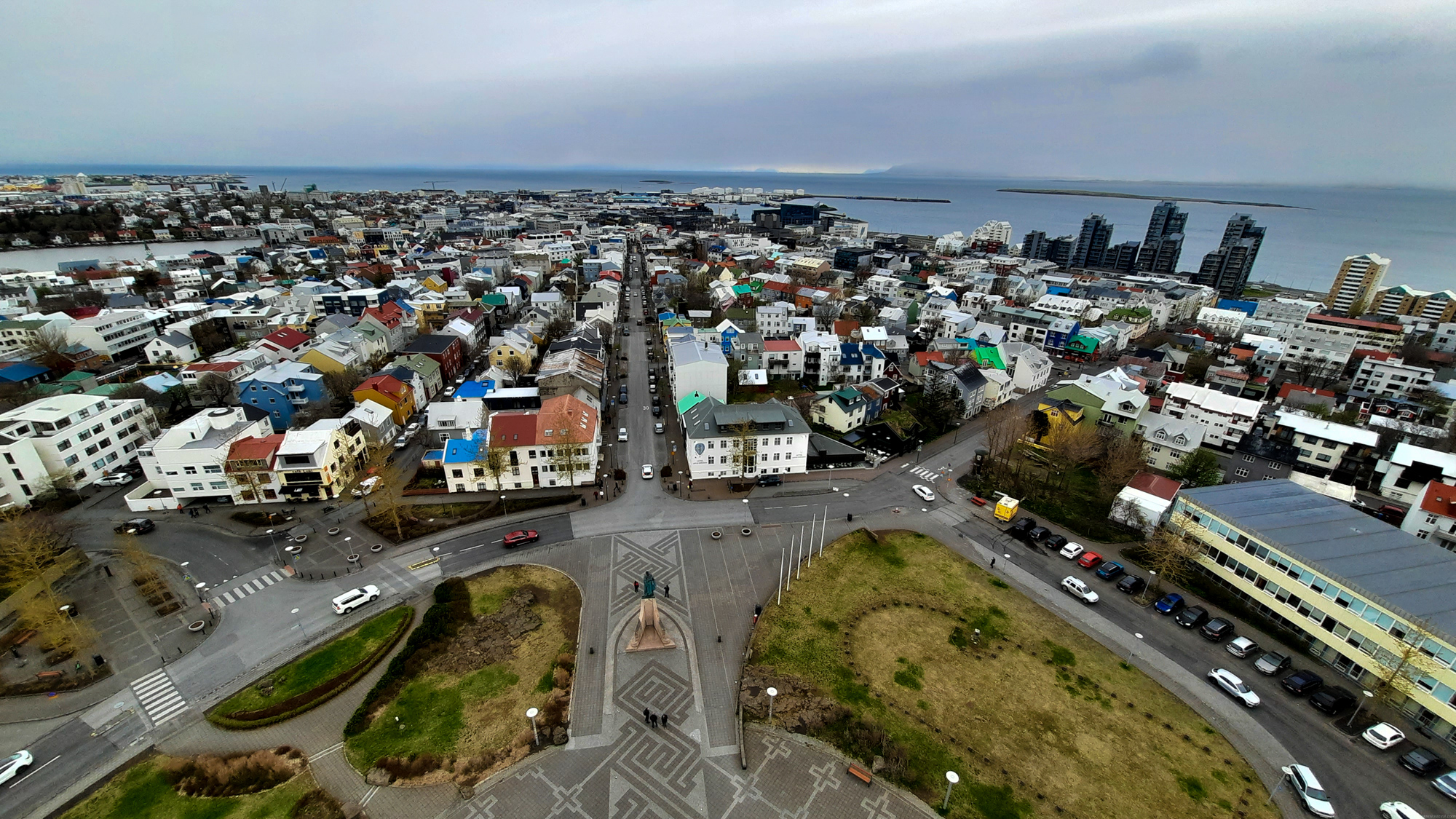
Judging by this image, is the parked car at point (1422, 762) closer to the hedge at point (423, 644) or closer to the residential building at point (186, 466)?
the hedge at point (423, 644)

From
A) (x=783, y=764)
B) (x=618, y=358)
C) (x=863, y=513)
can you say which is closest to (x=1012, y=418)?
(x=863, y=513)

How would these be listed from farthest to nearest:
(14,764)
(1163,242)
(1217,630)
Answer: (1163,242), (1217,630), (14,764)

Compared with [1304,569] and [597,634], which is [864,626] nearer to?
Answer: [597,634]

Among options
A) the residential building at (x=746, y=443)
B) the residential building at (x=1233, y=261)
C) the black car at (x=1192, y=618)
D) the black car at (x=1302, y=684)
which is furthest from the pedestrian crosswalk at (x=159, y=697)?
the residential building at (x=1233, y=261)

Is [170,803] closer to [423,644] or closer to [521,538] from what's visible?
[423,644]

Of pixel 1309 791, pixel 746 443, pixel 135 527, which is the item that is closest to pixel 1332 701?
pixel 1309 791
